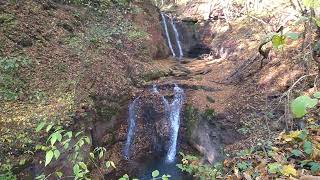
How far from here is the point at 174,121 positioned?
10586mm

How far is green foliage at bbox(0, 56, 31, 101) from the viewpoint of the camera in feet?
25.0

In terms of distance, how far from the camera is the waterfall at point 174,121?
10281mm

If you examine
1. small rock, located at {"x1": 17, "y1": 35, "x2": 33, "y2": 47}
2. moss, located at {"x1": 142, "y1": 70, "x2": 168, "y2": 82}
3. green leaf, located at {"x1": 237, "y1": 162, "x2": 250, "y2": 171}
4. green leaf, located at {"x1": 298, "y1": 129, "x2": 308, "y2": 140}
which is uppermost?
small rock, located at {"x1": 17, "y1": 35, "x2": 33, "y2": 47}

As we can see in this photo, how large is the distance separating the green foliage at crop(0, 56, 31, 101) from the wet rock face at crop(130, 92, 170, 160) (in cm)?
385

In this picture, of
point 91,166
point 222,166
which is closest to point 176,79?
point 91,166

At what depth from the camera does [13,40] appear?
9.00 metres

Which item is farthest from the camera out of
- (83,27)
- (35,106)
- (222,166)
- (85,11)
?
(85,11)

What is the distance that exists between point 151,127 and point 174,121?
2.74 feet

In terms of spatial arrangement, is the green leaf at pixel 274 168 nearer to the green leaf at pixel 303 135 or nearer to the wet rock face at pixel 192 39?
the green leaf at pixel 303 135

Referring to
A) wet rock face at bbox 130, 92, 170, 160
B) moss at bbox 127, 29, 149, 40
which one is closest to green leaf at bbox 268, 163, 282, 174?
wet rock face at bbox 130, 92, 170, 160

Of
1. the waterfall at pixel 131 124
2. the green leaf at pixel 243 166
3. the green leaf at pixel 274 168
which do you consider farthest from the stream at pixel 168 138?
the green leaf at pixel 274 168

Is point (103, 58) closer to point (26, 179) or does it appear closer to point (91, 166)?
point (91, 166)

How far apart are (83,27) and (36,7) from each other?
183 centimetres

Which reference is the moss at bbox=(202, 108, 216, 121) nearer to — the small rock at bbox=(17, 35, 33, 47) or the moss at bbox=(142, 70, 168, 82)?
the moss at bbox=(142, 70, 168, 82)
